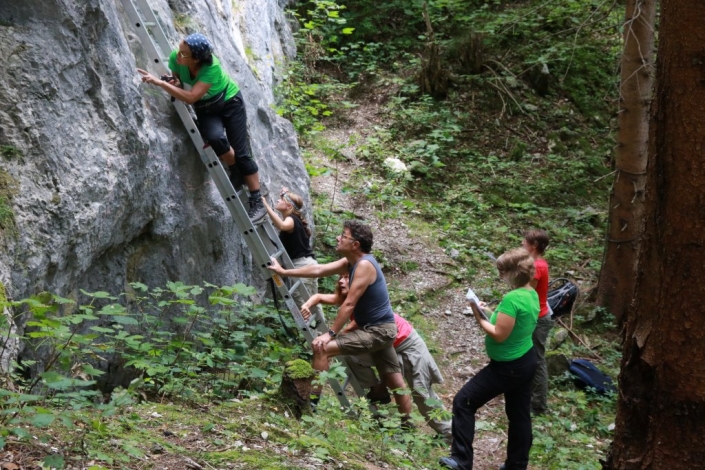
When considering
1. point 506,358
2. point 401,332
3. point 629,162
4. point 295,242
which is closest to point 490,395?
point 506,358

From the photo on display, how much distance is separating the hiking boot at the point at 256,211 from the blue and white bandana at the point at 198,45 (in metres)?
1.44

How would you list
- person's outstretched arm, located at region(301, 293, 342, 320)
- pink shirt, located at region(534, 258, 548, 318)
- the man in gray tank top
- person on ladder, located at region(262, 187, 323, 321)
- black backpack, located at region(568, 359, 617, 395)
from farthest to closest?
black backpack, located at region(568, 359, 617, 395) → person on ladder, located at region(262, 187, 323, 321) → pink shirt, located at region(534, 258, 548, 318) → person's outstretched arm, located at region(301, 293, 342, 320) → the man in gray tank top

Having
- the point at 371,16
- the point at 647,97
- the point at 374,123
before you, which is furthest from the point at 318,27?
the point at 647,97

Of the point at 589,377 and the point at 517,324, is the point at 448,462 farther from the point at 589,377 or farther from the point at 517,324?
the point at 589,377

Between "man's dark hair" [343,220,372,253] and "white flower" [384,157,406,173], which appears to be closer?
"man's dark hair" [343,220,372,253]

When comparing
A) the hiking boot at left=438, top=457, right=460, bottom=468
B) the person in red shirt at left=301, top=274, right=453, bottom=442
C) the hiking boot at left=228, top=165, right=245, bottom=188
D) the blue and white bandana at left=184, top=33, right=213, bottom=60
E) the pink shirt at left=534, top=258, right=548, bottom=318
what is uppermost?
the blue and white bandana at left=184, top=33, right=213, bottom=60

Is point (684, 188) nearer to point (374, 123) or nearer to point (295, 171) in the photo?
point (295, 171)

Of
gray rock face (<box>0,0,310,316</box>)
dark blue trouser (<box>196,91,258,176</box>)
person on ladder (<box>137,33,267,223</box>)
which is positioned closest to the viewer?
gray rock face (<box>0,0,310,316</box>)

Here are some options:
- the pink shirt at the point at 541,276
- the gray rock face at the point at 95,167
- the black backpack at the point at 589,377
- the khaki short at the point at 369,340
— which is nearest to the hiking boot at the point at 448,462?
the khaki short at the point at 369,340

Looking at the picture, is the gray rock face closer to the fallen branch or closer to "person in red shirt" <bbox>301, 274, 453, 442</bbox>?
"person in red shirt" <bbox>301, 274, 453, 442</bbox>

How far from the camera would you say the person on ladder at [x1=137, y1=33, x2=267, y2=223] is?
5703 mm

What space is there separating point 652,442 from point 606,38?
48.2ft

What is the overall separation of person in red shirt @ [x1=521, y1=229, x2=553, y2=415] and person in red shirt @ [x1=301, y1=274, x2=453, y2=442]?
1051 mm

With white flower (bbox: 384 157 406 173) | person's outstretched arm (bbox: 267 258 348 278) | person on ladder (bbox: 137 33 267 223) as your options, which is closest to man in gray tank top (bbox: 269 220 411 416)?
person's outstretched arm (bbox: 267 258 348 278)
